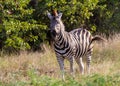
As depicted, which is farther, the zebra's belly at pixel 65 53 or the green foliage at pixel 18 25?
the green foliage at pixel 18 25

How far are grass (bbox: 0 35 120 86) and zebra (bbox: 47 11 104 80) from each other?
396mm

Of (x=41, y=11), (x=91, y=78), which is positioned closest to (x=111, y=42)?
(x=41, y=11)

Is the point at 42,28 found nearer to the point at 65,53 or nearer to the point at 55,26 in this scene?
the point at 65,53

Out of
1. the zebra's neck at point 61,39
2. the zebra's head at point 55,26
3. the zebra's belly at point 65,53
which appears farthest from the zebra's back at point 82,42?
the zebra's head at point 55,26

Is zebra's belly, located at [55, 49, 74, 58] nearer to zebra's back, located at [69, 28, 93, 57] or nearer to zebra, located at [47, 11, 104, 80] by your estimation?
zebra, located at [47, 11, 104, 80]

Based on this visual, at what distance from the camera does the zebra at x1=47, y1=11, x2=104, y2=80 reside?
10.2 meters

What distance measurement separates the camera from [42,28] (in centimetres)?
1576

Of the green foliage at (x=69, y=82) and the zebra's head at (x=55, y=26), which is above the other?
the zebra's head at (x=55, y=26)

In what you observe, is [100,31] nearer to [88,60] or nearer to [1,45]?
[1,45]

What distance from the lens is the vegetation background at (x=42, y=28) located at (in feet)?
41.6

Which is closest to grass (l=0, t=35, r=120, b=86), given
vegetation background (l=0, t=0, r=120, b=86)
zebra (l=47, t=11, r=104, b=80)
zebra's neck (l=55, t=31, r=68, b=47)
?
vegetation background (l=0, t=0, r=120, b=86)

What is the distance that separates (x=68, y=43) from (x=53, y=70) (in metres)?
1.42

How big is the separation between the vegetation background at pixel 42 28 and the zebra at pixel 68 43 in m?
0.54

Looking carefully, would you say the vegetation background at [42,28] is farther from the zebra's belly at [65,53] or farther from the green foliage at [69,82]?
the green foliage at [69,82]
